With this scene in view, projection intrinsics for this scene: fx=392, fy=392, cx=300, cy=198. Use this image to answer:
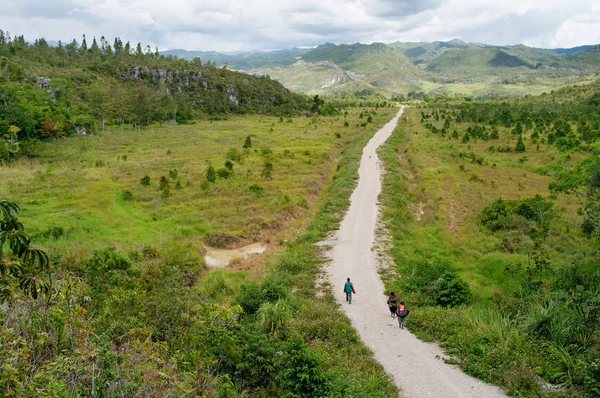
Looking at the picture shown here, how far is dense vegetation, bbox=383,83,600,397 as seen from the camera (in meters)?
12.1

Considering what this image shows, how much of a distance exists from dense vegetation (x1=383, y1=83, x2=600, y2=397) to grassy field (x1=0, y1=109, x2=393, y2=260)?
409 inches

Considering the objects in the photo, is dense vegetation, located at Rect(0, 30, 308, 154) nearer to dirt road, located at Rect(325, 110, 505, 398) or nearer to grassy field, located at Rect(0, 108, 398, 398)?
grassy field, located at Rect(0, 108, 398, 398)

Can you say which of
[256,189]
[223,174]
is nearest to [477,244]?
[256,189]

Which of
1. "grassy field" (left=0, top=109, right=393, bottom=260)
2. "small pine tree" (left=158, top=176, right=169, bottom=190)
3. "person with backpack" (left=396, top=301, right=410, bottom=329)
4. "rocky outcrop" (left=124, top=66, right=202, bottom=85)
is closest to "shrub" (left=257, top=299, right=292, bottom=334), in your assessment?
"person with backpack" (left=396, top=301, right=410, bottom=329)

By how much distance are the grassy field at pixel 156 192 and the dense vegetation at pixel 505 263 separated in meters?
10.4

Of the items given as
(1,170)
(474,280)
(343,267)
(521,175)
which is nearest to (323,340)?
(343,267)

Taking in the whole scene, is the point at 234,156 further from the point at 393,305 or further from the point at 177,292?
the point at 177,292

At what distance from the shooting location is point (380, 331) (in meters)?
15.0

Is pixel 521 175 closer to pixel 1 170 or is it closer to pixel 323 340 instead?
pixel 323 340

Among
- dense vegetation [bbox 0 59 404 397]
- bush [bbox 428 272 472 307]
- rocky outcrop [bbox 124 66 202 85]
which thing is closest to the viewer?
dense vegetation [bbox 0 59 404 397]

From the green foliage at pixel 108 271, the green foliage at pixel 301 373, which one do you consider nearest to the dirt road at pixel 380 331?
the green foliage at pixel 301 373

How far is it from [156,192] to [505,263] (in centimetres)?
2755

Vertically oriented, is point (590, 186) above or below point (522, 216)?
above

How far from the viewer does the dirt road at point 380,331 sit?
11.5 metres
